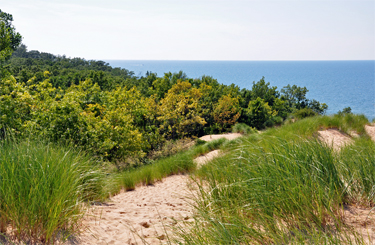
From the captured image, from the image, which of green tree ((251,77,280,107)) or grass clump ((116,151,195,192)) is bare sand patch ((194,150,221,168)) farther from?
green tree ((251,77,280,107))

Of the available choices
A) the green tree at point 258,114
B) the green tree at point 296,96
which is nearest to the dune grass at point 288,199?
the green tree at point 258,114

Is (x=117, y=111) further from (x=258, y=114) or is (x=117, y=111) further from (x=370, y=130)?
(x=258, y=114)

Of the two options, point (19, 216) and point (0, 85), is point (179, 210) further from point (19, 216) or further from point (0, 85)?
point (0, 85)

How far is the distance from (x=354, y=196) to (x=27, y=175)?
397cm

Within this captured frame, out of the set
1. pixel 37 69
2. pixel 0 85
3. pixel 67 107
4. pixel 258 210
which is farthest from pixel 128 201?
pixel 37 69

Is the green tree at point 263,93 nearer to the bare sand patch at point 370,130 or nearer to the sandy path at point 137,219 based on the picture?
the bare sand patch at point 370,130

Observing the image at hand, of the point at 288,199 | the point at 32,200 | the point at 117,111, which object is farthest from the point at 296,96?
the point at 32,200

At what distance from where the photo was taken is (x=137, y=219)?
424 cm

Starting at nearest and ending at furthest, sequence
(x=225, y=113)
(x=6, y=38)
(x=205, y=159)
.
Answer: (x=205, y=159), (x=6, y=38), (x=225, y=113)

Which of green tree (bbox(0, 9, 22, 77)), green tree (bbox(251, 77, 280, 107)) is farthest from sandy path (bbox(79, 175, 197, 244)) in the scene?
green tree (bbox(251, 77, 280, 107))

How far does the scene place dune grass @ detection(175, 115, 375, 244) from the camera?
2.46 metres

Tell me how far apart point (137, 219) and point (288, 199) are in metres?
2.47

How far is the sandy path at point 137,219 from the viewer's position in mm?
3387

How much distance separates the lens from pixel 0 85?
35.8 feet
